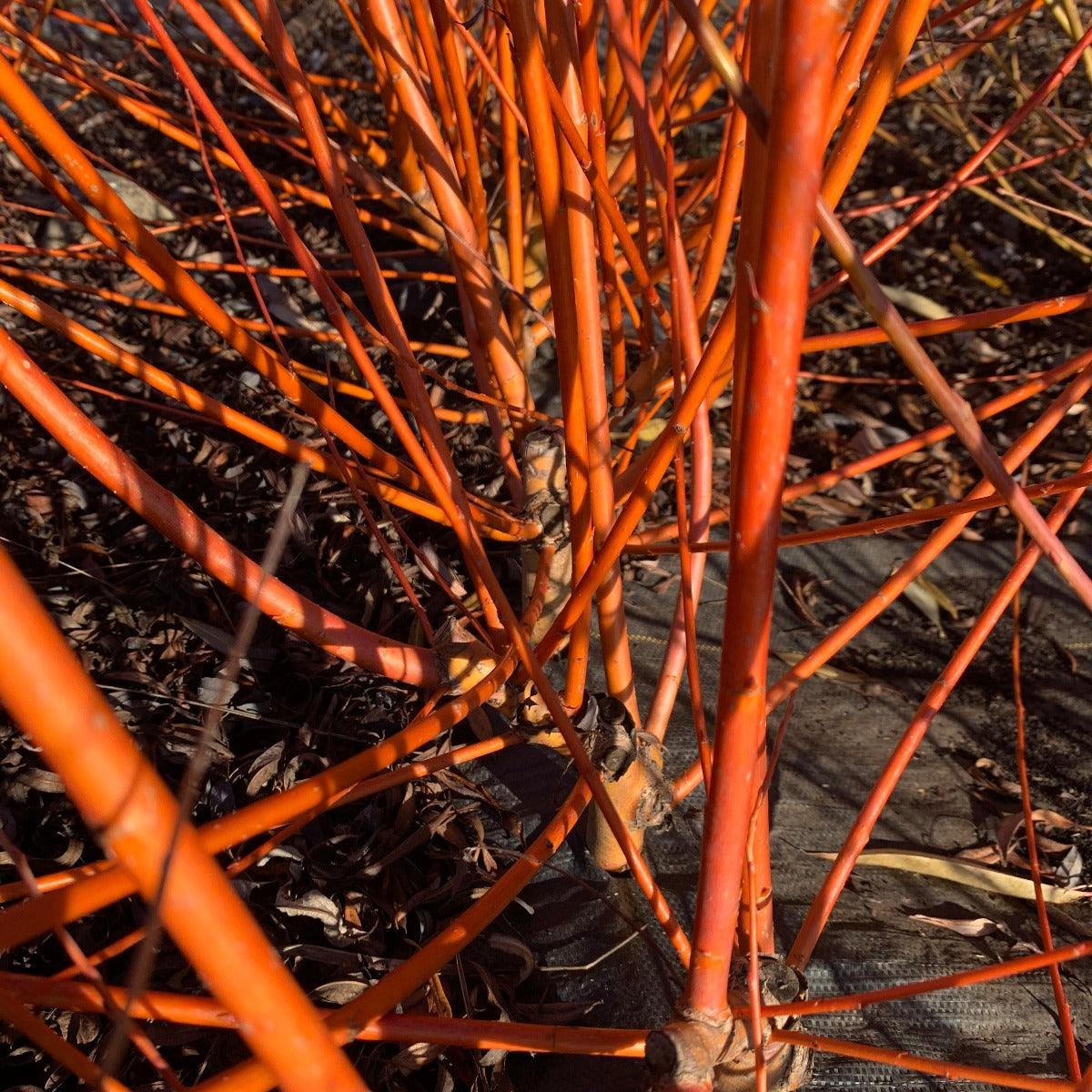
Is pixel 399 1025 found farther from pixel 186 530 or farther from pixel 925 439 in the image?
pixel 925 439

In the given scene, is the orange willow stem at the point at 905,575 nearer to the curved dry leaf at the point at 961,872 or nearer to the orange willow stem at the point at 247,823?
the orange willow stem at the point at 247,823

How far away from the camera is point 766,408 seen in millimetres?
324

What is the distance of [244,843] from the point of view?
3.13 feet

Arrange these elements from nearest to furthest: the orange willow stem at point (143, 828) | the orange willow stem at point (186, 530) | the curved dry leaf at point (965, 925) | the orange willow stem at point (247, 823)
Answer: the orange willow stem at point (143, 828), the orange willow stem at point (247, 823), the orange willow stem at point (186, 530), the curved dry leaf at point (965, 925)

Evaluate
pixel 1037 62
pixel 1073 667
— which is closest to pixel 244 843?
pixel 1073 667

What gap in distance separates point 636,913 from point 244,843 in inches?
15.0

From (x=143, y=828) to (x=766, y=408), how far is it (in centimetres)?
23

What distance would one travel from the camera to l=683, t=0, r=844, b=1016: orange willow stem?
0.28m

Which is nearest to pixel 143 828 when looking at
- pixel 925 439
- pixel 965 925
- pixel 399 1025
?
pixel 399 1025

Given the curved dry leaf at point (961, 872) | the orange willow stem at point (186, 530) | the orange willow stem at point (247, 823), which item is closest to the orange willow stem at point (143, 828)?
the orange willow stem at point (247, 823)

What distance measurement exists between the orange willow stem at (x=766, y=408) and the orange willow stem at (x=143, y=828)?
193 millimetres

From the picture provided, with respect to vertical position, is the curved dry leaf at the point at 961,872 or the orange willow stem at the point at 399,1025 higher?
the orange willow stem at the point at 399,1025

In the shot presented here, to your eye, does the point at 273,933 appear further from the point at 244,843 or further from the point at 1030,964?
the point at 1030,964

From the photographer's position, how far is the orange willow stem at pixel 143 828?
0.25 metres
